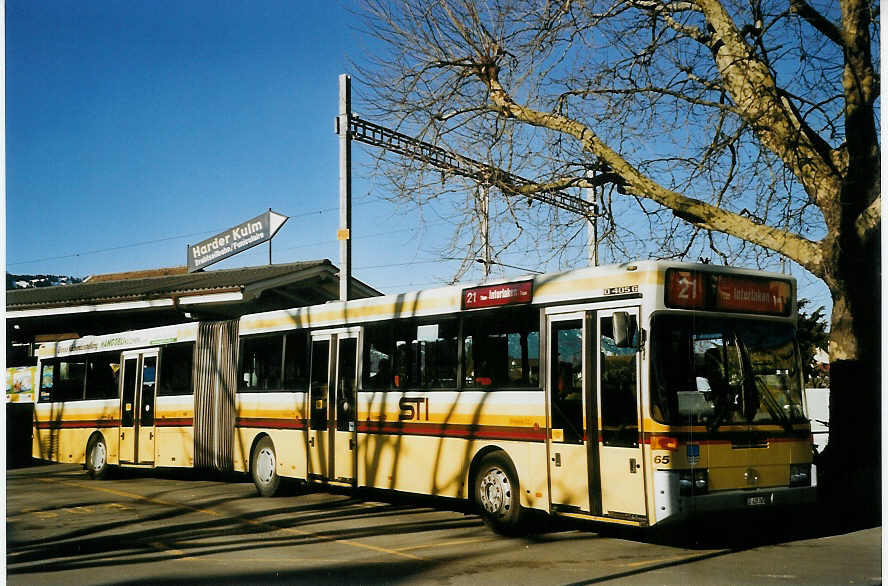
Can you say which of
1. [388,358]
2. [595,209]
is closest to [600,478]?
[388,358]

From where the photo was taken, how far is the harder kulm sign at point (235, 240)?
77.3ft

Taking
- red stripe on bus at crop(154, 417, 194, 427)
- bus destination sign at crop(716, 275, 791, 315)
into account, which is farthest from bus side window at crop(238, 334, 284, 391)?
bus destination sign at crop(716, 275, 791, 315)

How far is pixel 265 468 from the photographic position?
15.9m

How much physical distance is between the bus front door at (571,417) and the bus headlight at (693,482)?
3.20ft

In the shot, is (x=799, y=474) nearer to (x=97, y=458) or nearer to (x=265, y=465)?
(x=265, y=465)

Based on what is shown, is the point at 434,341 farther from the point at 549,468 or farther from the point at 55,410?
the point at 55,410

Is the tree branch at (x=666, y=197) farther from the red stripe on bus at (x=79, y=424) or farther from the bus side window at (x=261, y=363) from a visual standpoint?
the red stripe on bus at (x=79, y=424)

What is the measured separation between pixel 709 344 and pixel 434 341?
150 inches

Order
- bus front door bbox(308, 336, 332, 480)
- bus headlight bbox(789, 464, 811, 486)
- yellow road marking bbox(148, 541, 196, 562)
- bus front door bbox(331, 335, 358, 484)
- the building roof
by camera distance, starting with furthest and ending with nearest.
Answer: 1. the building roof
2. bus front door bbox(308, 336, 332, 480)
3. bus front door bbox(331, 335, 358, 484)
4. bus headlight bbox(789, 464, 811, 486)
5. yellow road marking bbox(148, 541, 196, 562)

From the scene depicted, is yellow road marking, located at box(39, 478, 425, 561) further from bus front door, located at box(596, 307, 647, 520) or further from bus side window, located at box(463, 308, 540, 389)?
bus side window, located at box(463, 308, 540, 389)

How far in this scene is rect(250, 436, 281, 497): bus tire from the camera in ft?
51.4

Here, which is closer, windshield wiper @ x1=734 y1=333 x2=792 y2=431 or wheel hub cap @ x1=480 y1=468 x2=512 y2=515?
windshield wiper @ x1=734 y1=333 x2=792 y2=431

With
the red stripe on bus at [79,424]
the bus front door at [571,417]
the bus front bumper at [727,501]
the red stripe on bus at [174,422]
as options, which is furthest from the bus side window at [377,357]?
the red stripe on bus at [79,424]

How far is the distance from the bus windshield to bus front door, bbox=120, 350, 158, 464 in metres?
11.5
